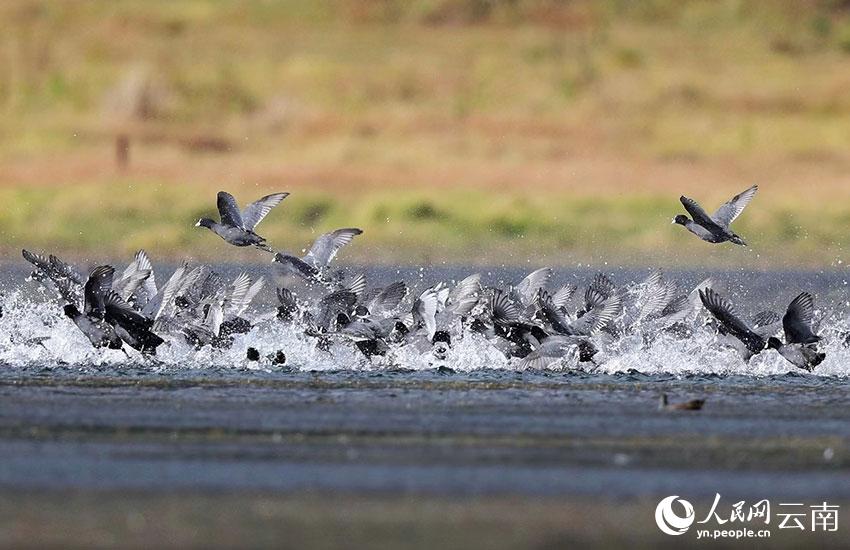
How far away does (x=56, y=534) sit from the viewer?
1470 centimetres

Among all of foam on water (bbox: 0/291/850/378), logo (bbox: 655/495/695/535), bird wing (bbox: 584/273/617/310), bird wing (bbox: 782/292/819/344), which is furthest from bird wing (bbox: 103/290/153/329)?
logo (bbox: 655/495/695/535)

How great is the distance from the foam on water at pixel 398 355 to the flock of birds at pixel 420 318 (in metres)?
0.12

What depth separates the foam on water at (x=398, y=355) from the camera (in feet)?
86.8

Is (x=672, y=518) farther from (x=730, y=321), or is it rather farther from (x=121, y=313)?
(x=121, y=313)

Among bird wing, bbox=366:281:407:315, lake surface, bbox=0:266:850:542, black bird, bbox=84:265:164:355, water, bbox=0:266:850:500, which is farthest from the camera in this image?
bird wing, bbox=366:281:407:315

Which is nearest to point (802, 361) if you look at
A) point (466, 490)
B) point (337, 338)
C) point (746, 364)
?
point (746, 364)

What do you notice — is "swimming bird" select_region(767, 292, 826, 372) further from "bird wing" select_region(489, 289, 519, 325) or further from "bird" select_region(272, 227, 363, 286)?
"bird" select_region(272, 227, 363, 286)

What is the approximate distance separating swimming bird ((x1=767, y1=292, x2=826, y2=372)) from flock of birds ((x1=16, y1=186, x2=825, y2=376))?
0.01m

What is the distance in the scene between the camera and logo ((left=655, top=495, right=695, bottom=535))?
604 inches

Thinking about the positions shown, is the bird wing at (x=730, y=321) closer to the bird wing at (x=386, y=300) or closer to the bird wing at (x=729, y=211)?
the bird wing at (x=729, y=211)

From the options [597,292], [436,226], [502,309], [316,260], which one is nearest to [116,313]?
[316,260]

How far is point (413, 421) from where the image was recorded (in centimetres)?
2073

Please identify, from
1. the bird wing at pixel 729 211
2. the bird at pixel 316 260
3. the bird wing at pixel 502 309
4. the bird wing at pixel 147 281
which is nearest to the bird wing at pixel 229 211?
the bird at pixel 316 260

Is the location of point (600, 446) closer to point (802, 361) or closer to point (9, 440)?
point (9, 440)
